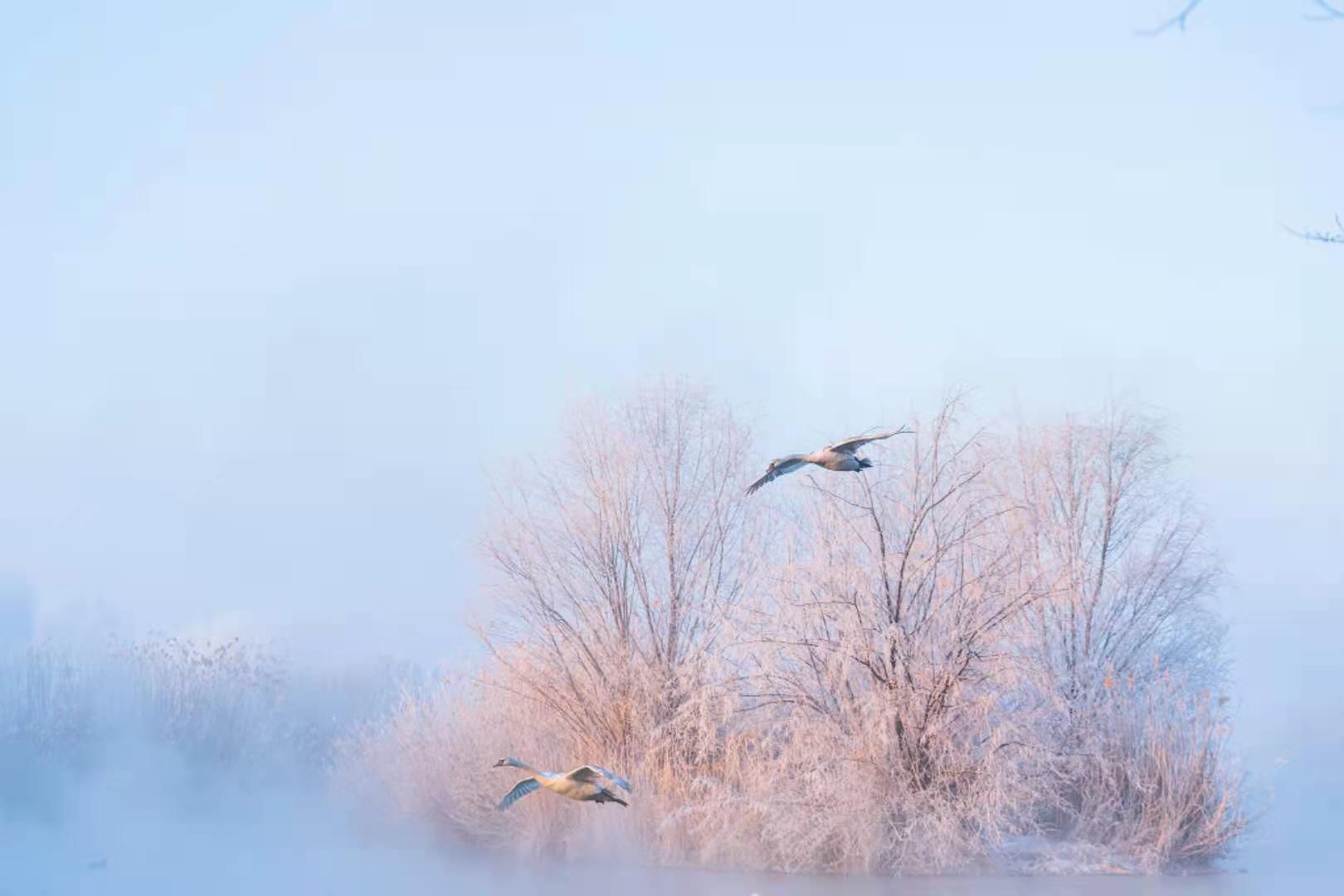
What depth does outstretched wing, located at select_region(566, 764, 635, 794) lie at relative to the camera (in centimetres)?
1013

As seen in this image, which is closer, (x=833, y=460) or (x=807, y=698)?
(x=833, y=460)

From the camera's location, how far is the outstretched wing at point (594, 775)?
10.1m

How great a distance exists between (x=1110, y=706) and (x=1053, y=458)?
6472mm

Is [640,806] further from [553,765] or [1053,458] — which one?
[1053,458]

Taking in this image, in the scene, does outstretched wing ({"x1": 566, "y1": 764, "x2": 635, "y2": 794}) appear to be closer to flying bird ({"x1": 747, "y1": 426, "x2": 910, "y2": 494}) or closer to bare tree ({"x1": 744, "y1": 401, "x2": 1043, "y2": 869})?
flying bird ({"x1": 747, "y1": 426, "x2": 910, "y2": 494})

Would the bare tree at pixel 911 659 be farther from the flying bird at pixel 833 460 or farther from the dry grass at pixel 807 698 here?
the flying bird at pixel 833 460

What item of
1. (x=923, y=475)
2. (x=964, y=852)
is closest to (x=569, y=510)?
(x=923, y=475)

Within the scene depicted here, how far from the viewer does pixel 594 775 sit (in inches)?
440

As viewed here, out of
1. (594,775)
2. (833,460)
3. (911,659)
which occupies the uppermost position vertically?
(833,460)

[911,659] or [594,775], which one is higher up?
[911,659]

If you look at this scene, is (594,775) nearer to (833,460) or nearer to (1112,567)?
(833,460)

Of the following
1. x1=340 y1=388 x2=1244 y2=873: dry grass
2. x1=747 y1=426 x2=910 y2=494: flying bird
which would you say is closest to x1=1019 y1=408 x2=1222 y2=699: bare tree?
x1=340 y1=388 x2=1244 y2=873: dry grass

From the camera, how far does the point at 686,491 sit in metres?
19.2

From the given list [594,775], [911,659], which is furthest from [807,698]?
[594,775]
